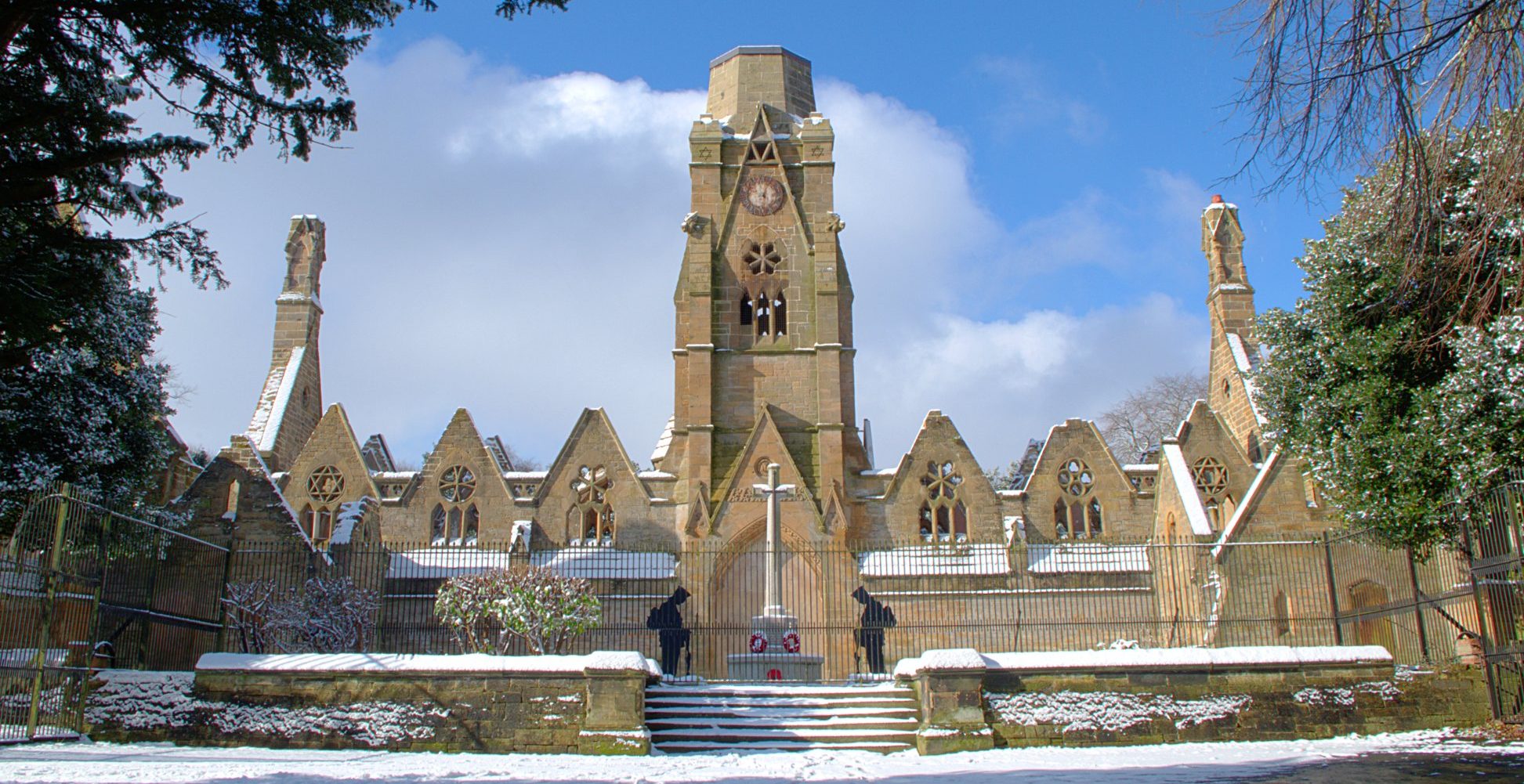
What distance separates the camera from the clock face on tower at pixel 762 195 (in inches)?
1115

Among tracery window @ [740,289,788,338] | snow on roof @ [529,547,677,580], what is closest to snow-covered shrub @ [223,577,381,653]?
snow on roof @ [529,547,677,580]

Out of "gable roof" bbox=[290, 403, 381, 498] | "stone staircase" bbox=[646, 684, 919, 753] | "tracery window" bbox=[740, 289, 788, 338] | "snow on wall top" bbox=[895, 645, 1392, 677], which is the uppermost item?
"tracery window" bbox=[740, 289, 788, 338]

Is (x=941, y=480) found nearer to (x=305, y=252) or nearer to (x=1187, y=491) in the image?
(x=1187, y=491)

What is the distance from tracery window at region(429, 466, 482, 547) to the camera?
25.9 meters

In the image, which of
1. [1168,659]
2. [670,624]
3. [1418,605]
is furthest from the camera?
[670,624]

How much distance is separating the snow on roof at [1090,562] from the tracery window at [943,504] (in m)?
2.38

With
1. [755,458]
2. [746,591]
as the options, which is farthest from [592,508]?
[746,591]

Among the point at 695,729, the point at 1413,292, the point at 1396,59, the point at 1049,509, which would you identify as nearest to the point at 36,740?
the point at 695,729

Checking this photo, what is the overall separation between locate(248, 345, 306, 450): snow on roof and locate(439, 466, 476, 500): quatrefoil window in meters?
4.47

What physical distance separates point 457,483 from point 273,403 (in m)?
5.75

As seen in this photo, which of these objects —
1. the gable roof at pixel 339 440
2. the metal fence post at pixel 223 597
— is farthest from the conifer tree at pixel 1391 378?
the gable roof at pixel 339 440

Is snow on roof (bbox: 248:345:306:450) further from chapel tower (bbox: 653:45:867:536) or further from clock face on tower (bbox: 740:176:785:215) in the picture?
clock face on tower (bbox: 740:176:785:215)

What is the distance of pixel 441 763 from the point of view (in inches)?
418

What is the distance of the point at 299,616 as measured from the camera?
16.2 m
